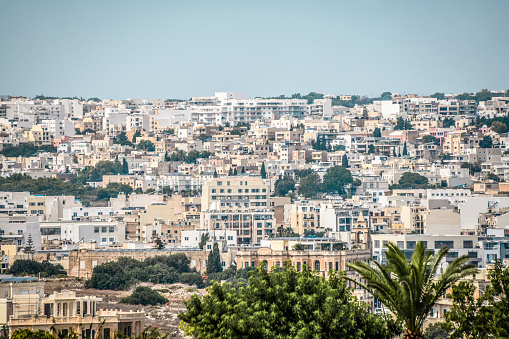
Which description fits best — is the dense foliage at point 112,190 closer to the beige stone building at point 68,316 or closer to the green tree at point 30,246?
the green tree at point 30,246

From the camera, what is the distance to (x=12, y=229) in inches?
3861

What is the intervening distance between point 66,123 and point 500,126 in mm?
60796

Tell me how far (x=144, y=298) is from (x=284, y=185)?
68.1m

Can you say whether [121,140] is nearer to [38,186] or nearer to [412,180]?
[38,186]

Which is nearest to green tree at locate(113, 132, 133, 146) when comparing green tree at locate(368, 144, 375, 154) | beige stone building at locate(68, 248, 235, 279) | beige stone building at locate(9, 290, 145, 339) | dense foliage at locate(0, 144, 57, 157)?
dense foliage at locate(0, 144, 57, 157)

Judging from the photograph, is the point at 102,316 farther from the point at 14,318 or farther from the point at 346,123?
the point at 346,123

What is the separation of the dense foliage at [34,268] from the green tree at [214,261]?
8.64m

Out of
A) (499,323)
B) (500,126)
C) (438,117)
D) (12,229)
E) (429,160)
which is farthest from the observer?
(438,117)

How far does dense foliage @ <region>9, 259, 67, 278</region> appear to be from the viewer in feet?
259

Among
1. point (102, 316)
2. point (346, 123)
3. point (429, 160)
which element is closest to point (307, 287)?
point (102, 316)

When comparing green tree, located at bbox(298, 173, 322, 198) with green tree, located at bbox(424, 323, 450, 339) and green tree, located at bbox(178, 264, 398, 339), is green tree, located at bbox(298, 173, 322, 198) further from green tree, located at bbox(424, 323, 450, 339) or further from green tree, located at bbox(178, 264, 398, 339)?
green tree, located at bbox(178, 264, 398, 339)

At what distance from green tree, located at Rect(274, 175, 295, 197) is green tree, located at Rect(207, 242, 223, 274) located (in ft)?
155

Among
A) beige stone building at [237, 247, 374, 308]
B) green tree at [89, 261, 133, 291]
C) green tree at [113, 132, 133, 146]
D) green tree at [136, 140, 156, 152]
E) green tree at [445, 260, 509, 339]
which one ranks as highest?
green tree at [113, 132, 133, 146]

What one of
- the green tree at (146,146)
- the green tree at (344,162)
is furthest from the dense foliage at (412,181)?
the green tree at (146,146)
